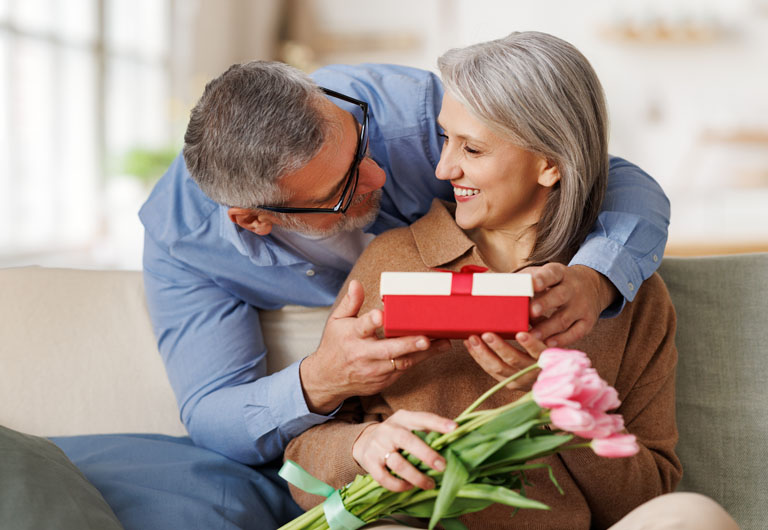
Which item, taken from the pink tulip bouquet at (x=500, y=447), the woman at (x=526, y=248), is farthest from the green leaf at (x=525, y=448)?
the woman at (x=526, y=248)

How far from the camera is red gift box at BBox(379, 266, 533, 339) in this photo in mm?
996

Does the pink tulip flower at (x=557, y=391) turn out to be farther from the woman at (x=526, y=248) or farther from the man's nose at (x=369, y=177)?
the man's nose at (x=369, y=177)

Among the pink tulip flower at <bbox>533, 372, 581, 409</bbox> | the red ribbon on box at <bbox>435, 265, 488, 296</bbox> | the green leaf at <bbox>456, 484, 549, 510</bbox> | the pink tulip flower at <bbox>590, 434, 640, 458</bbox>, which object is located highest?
the red ribbon on box at <bbox>435, 265, 488, 296</bbox>

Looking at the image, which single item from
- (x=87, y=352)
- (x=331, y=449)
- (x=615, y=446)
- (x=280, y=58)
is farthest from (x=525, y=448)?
(x=280, y=58)

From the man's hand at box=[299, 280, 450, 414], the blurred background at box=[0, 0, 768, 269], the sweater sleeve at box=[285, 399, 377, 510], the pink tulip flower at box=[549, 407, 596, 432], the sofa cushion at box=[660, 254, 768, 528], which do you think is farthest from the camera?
the blurred background at box=[0, 0, 768, 269]

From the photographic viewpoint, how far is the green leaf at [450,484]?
88 centimetres

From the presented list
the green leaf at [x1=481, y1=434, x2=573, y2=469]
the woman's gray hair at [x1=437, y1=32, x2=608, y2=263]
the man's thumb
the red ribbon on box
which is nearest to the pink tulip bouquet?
the green leaf at [x1=481, y1=434, x2=573, y2=469]

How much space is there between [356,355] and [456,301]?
235 mm

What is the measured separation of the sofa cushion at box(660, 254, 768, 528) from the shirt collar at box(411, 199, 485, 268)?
0.58m

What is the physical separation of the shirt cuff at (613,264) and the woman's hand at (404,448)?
18.0 inches

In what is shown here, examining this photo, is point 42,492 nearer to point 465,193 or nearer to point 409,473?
point 409,473

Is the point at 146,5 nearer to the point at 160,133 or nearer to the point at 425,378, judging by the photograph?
the point at 160,133

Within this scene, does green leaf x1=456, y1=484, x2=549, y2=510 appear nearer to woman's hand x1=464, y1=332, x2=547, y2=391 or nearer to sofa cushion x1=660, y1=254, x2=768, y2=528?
woman's hand x1=464, y1=332, x2=547, y2=391

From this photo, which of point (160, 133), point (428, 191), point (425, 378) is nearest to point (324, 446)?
point (425, 378)
